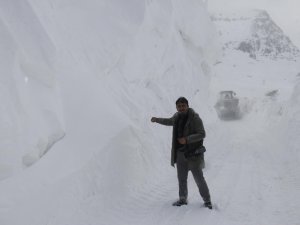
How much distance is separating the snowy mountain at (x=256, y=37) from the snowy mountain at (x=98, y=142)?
9817 centimetres

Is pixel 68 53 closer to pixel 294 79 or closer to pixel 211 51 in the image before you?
pixel 211 51

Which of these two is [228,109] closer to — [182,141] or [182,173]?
[182,173]

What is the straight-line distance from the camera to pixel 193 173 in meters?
6.39

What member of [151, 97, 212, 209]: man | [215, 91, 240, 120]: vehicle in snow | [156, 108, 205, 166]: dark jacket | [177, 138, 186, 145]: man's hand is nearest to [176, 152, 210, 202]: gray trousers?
[151, 97, 212, 209]: man

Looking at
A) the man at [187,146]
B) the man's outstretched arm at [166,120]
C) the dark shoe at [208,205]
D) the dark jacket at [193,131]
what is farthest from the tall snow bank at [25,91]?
the dark shoe at [208,205]

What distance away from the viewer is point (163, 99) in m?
14.2

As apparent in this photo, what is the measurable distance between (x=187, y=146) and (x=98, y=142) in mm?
1734

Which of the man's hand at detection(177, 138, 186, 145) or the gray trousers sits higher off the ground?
the man's hand at detection(177, 138, 186, 145)

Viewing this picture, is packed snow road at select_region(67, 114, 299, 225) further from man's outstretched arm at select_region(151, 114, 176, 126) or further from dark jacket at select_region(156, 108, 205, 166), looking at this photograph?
man's outstretched arm at select_region(151, 114, 176, 126)

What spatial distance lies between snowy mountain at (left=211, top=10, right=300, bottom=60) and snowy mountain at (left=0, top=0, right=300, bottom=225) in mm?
98169

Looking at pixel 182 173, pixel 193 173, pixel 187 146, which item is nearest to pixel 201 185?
pixel 193 173

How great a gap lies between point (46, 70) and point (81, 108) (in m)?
0.94

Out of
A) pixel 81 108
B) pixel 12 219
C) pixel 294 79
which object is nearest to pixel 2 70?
pixel 81 108

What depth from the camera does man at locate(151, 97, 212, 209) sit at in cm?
616
